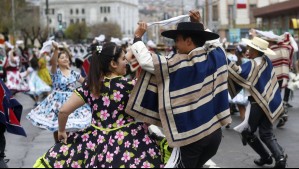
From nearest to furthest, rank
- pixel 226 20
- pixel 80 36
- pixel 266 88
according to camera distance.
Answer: pixel 266 88
pixel 226 20
pixel 80 36

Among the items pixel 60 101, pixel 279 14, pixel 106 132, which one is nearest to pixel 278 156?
pixel 106 132

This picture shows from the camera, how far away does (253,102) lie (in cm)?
805

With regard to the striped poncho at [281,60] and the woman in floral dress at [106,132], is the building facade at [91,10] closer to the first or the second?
the striped poncho at [281,60]

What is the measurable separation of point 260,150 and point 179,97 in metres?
3.23

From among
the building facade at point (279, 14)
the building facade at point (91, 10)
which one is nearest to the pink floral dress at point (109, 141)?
the building facade at point (279, 14)

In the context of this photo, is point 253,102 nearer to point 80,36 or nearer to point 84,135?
point 84,135

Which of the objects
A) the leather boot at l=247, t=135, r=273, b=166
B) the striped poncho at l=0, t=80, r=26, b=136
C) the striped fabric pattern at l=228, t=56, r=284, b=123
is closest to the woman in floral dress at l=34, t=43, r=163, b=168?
the striped poncho at l=0, t=80, r=26, b=136

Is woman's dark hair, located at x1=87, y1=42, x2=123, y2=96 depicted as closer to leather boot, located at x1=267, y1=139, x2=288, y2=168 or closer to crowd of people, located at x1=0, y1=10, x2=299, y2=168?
crowd of people, located at x1=0, y1=10, x2=299, y2=168

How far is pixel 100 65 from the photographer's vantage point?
5449 millimetres

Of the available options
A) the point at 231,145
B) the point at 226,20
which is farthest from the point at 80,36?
the point at 231,145

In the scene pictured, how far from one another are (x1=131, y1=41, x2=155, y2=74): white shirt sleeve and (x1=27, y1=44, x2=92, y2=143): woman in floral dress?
469 centimetres

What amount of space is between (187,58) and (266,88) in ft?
10.1

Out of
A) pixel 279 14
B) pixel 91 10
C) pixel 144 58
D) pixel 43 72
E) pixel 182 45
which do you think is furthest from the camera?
pixel 91 10

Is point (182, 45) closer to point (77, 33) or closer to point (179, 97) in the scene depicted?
point (179, 97)
